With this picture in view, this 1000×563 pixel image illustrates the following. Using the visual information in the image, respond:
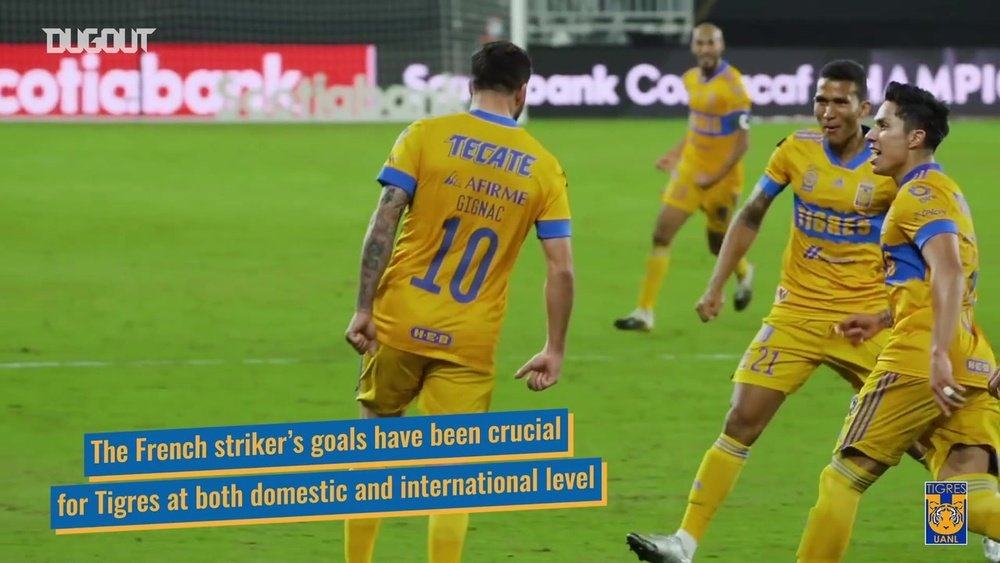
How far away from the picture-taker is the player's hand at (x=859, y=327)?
730 centimetres

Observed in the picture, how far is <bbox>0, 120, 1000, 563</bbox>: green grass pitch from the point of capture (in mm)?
7652

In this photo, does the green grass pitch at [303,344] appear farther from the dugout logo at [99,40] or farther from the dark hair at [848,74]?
the dugout logo at [99,40]

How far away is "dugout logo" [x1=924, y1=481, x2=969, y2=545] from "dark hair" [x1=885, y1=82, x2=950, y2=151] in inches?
48.6

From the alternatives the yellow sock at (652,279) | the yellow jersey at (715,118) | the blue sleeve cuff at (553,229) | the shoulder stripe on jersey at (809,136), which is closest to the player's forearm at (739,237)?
the shoulder stripe on jersey at (809,136)

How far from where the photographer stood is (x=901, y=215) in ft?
19.9

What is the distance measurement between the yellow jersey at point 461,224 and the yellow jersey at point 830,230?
1.60 metres

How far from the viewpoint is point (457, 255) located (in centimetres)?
630

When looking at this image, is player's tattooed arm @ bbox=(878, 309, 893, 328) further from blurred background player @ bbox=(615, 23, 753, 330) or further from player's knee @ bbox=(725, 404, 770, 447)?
blurred background player @ bbox=(615, 23, 753, 330)

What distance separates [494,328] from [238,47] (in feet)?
83.6

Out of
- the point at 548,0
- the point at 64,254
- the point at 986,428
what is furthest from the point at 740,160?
the point at 548,0

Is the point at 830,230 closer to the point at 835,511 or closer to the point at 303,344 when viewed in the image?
the point at 835,511

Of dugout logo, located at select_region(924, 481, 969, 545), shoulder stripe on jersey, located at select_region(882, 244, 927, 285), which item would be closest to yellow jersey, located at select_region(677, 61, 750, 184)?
dugout logo, located at select_region(924, 481, 969, 545)

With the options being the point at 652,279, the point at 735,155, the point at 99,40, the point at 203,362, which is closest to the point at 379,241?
the point at 203,362

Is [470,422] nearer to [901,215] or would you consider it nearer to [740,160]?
[901,215]
